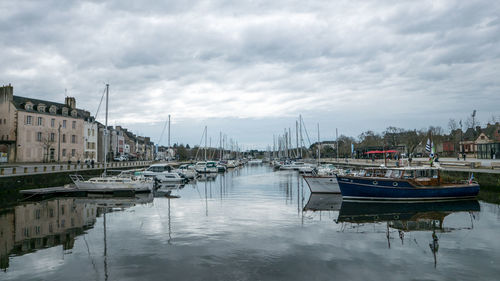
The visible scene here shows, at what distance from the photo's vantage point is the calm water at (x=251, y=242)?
33.8 feet

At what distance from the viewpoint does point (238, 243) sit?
13.4 meters

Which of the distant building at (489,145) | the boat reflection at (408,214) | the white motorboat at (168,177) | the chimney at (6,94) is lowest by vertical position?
the boat reflection at (408,214)

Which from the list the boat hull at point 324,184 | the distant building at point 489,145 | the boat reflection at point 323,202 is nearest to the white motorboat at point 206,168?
the boat hull at point 324,184

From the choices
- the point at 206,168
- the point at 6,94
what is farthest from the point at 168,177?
the point at 6,94

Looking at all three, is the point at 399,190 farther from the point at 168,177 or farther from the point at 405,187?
the point at 168,177

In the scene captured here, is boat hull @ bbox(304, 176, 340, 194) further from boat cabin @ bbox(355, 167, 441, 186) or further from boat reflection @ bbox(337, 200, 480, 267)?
boat reflection @ bbox(337, 200, 480, 267)

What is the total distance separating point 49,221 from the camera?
60.1ft

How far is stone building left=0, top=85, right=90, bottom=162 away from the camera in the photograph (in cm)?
5397

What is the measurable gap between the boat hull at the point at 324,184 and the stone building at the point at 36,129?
45.7 metres

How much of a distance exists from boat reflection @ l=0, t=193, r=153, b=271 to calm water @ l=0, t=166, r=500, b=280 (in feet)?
0.18

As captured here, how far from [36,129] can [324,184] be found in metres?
52.9

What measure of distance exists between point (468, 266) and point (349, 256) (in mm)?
3891

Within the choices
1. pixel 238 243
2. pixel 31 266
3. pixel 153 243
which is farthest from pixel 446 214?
pixel 31 266

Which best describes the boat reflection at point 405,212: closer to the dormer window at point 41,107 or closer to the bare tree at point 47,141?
the bare tree at point 47,141
